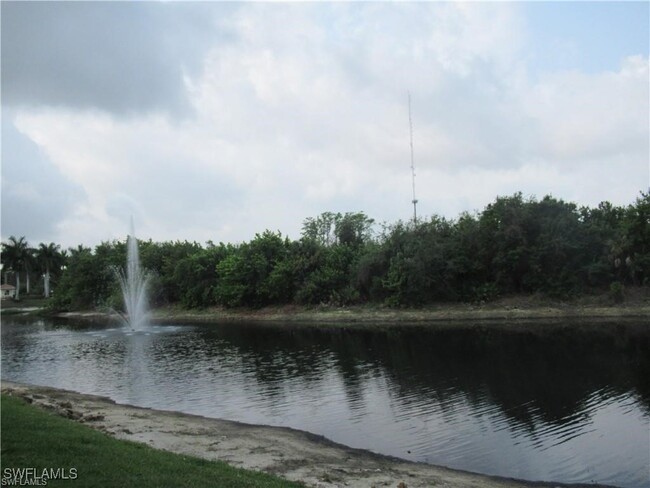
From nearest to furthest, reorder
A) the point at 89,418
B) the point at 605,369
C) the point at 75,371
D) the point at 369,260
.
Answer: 1. the point at 89,418
2. the point at 605,369
3. the point at 75,371
4. the point at 369,260

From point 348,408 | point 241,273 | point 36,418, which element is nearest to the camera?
point 36,418

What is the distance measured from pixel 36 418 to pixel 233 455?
556cm

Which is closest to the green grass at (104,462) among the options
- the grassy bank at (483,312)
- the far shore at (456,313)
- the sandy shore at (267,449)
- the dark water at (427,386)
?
the sandy shore at (267,449)

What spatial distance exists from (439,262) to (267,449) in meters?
50.7

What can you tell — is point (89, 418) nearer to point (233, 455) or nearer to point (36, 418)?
point (36, 418)

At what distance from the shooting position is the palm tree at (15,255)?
436 ft

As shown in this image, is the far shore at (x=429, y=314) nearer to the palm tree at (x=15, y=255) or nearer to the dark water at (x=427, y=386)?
the dark water at (x=427, y=386)

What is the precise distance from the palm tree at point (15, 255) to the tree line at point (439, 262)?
59.8m

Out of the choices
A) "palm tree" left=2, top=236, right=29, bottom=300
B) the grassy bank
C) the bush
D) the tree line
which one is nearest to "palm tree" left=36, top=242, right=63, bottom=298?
"palm tree" left=2, top=236, right=29, bottom=300

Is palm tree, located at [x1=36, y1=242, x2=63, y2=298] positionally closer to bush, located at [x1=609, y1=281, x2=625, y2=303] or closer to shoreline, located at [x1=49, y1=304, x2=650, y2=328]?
shoreline, located at [x1=49, y1=304, x2=650, y2=328]

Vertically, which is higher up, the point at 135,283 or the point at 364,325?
the point at 135,283

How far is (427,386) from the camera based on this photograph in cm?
2575

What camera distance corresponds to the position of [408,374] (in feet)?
95.0

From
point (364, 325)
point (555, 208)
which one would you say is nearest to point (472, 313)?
point (364, 325)
